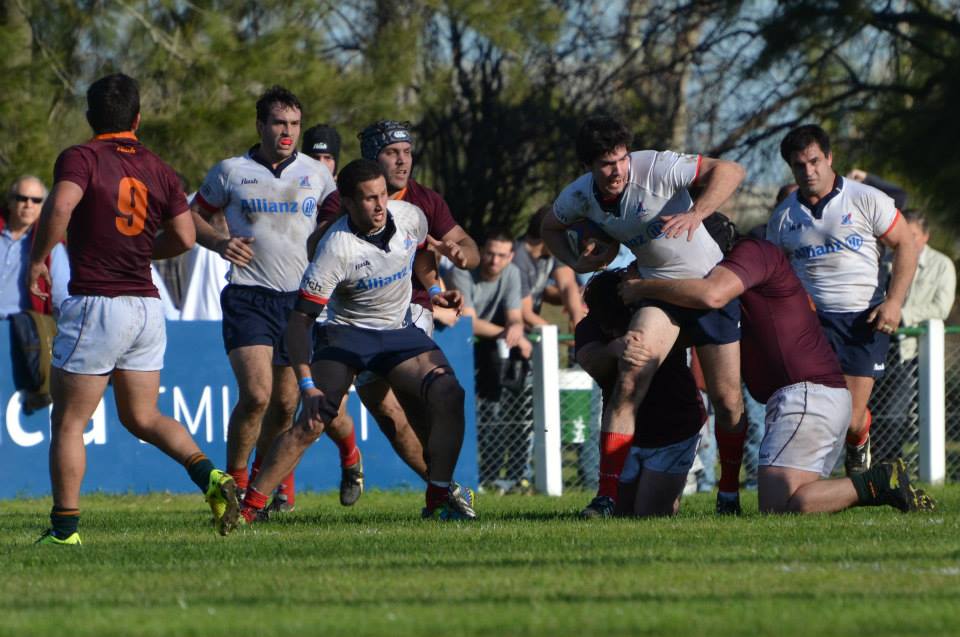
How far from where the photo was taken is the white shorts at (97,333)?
7305 mm

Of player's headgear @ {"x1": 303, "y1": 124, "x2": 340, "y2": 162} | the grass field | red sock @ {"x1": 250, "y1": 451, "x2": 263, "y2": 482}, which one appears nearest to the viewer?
the grass field

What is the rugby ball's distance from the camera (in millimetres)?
8727

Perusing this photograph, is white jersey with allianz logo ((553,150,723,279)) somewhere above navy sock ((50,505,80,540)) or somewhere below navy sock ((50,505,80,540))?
above

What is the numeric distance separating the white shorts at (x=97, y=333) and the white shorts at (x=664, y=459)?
8.99 ft

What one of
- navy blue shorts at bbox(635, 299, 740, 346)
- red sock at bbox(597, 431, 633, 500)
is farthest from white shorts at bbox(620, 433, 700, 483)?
navy blue shorts at bbox(635, 299, 740, 346)

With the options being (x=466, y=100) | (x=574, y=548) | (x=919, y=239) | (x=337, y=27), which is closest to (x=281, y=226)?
(x=574, y=548)

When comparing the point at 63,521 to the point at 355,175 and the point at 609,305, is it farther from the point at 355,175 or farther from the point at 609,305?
the point at 609,305

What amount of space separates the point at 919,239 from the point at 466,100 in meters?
10.4

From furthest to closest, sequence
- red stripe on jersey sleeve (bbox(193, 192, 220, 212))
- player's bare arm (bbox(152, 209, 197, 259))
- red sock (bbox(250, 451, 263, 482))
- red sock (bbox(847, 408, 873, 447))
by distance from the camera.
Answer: red sock (bbox(847, 408, 873, 447))
red stripe on jersey sleeve (bbox(193, 192, 220, 212))
red sock (bbox(250, 451, 263, 482))
player's bare arm (bbox(152, 209, 197, 259))

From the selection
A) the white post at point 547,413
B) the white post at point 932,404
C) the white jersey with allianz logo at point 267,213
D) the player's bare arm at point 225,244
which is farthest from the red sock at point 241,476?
the white post at point 932,404

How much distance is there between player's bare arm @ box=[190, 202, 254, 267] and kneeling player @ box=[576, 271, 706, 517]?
1.92 meters

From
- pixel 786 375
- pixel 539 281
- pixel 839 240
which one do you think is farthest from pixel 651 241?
pixel 539 281

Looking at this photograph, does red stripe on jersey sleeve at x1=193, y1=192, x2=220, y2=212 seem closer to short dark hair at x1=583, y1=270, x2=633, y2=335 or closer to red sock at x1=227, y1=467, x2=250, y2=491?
red sock at x1=227, y1=467, x2=250, y2=491

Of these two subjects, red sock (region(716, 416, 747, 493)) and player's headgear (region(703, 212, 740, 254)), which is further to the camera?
red sock (region(716, 416, 747, 493))
